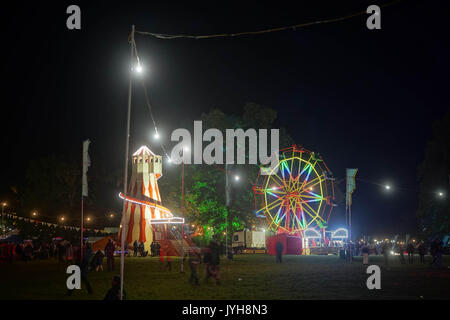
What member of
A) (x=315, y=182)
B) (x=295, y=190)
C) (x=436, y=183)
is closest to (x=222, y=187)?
(x=295, y=190)

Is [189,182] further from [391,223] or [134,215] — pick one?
[391,223]

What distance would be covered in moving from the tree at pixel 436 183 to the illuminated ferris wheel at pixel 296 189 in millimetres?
14182

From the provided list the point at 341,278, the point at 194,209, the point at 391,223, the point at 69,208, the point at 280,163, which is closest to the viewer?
the point at 341,278

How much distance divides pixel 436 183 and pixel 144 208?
34.4 m

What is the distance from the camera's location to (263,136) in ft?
181

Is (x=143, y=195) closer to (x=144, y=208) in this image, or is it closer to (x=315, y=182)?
(x=144, y=208)

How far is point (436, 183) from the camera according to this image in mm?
59688

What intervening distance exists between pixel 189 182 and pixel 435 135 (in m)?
29.8

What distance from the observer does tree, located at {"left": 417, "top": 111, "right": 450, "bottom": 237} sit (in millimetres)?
56903

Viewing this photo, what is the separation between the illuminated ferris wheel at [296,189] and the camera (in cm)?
4931

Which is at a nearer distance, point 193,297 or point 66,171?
point 193,297

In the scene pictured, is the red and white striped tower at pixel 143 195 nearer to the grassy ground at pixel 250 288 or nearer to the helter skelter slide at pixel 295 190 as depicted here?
the helter skelter slide at pixel 295 190
